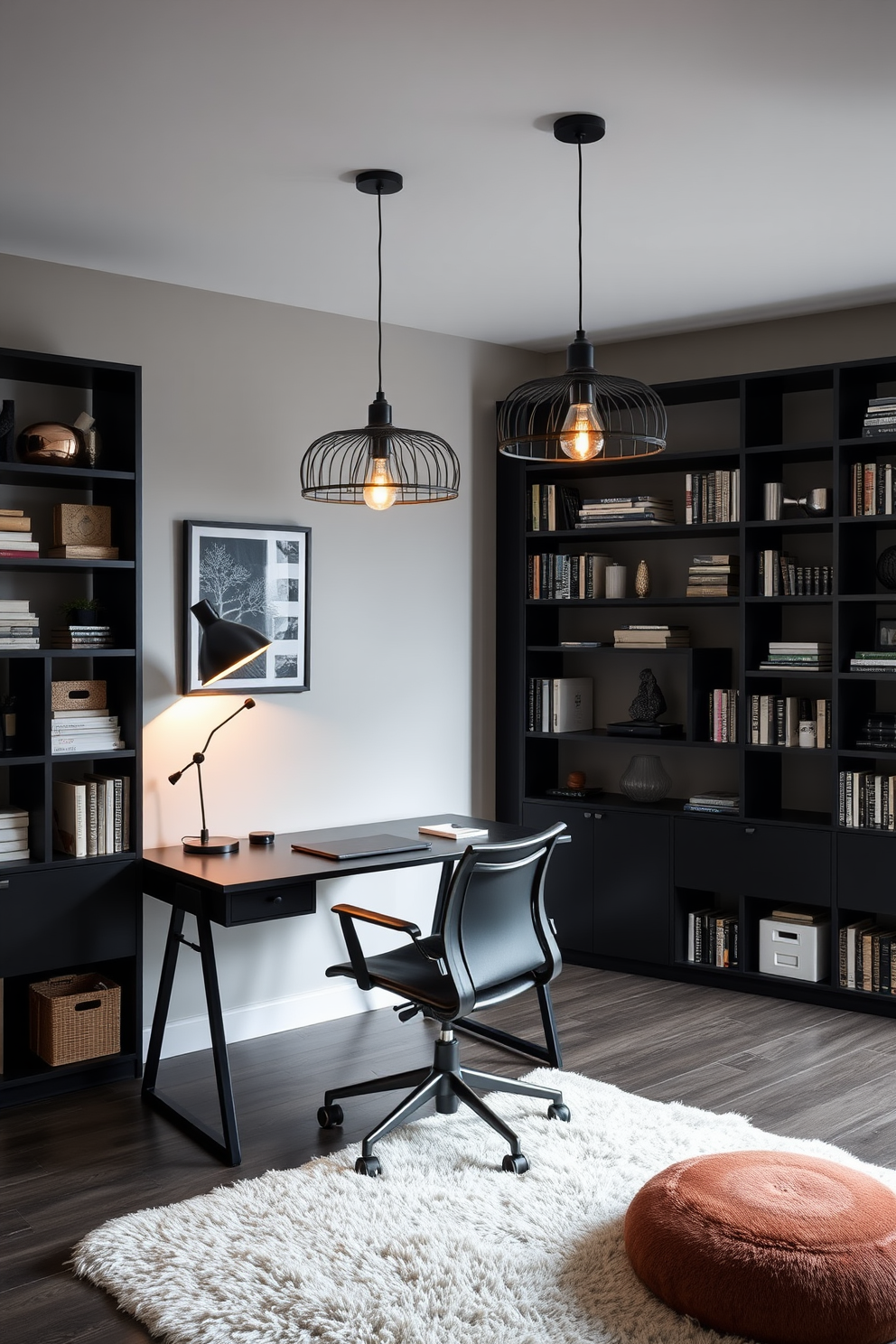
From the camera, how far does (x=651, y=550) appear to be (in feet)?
18.4

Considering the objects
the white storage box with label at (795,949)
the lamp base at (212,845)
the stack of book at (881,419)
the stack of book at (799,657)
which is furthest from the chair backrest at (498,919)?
the stack of book at (881,419)

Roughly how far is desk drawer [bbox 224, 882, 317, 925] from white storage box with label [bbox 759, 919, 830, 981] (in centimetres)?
211

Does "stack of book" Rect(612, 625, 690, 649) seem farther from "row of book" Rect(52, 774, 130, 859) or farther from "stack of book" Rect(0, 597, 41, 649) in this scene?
"stack of book" Rect(0, 597, 41, 649)

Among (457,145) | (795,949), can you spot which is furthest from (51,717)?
(795,949)

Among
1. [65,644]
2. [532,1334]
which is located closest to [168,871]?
[65,644]

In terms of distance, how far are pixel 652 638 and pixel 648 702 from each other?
0.97 feet

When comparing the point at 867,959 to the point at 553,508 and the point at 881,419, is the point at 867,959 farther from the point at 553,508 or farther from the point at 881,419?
the point at 553,508

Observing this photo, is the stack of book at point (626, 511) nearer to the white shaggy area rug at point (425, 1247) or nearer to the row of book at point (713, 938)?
the row of book at point (713, 938)

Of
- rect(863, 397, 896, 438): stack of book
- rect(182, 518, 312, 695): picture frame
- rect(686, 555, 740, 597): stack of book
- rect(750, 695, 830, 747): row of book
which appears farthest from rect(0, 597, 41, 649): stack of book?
rect(863, 397, 896, 438): stack of book

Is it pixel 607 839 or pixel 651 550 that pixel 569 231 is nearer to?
pixel 651 550

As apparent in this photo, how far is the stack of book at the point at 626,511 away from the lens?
5203 mm

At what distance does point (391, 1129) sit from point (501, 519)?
2968 millimetres

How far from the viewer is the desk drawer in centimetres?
362

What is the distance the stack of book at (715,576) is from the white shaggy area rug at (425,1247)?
2.24 meters
